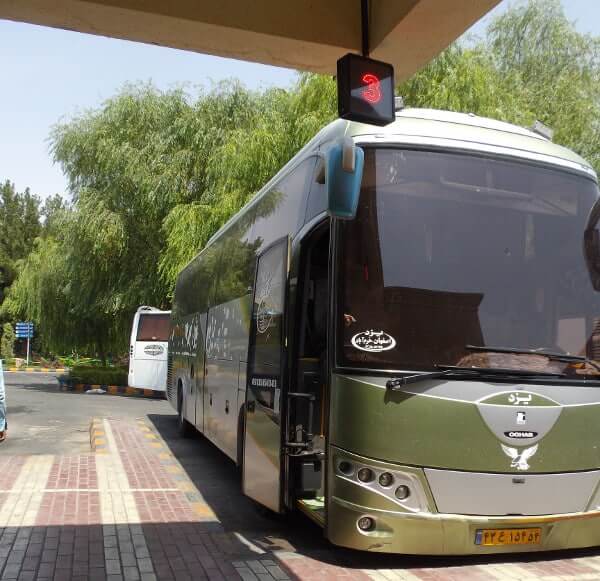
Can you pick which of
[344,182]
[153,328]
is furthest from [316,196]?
[153,328]

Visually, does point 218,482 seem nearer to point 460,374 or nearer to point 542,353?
point 460,374

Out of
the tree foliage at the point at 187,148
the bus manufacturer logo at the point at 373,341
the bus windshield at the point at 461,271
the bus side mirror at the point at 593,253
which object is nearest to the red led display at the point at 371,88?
the bus windshield at the point at 461,271

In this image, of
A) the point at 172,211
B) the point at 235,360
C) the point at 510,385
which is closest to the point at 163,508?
the point at 235,360

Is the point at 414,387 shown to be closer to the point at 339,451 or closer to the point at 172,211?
the point at 339,451

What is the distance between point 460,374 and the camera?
199 inches

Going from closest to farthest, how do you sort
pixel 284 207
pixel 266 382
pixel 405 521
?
pixel 405 521
pixel 266 382
pixel 284 207

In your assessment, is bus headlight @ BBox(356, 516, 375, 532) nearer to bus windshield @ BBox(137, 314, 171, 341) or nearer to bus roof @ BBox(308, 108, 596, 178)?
bus roof @ BBox(308, 108, 596, 178)

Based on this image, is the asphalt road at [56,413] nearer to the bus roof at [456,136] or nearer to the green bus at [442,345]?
the green bus at [442,345]

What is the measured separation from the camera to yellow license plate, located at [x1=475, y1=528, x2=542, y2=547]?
5.02 metres

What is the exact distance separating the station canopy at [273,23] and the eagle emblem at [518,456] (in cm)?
285

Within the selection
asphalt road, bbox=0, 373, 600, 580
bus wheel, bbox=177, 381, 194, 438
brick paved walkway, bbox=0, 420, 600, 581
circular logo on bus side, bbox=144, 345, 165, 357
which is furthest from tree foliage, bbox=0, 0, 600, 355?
brick paved walkway, bbox=0, 420, 600, 581

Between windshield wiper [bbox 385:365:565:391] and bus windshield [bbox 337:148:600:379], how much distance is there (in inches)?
1.5

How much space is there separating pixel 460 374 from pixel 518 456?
722mm

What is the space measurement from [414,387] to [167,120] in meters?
20.5
